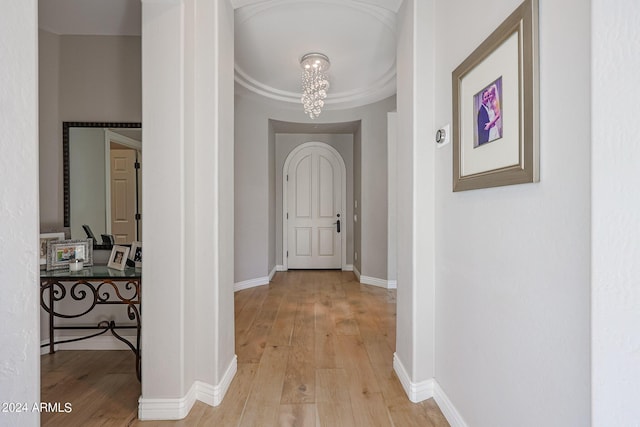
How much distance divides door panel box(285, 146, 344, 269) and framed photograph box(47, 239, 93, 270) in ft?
11.7

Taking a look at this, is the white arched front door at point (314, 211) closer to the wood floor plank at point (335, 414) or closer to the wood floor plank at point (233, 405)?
the wood floor plank at point (233, 405)

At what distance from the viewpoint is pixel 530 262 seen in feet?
3.46

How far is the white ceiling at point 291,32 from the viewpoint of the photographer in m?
2.20

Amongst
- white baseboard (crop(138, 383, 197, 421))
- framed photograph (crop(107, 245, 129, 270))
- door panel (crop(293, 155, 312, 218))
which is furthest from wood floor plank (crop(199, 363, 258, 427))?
door panel (crop(293, 155, 312, 218))

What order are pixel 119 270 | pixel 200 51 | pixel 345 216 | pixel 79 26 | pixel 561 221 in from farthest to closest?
pixel 345 216 < pixel 79 26 < pixel 119 270 < pixel 200 51 < pixel 561 221

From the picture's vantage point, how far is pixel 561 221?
918 millimetres

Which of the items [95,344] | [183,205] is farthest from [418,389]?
[95,344]

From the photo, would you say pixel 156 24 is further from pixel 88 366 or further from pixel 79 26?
pixel 88 366

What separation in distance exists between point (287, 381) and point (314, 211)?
3.78m
